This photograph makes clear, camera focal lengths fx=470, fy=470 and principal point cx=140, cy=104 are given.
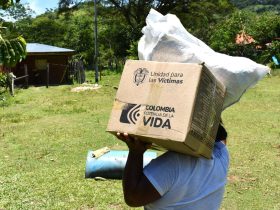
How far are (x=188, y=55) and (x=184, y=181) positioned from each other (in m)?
0.50

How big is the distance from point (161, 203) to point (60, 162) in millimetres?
5655

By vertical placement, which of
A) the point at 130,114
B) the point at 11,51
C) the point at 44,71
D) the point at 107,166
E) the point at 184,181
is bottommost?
the point at 44,71

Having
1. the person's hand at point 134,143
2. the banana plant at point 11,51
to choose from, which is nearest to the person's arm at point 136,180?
the person's hand at point 134,143

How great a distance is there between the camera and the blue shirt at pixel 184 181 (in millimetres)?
1805

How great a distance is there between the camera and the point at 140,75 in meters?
1.87

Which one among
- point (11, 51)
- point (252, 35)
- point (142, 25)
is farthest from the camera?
point (142, 25)

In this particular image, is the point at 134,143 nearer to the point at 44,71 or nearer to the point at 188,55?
the point at 188,55

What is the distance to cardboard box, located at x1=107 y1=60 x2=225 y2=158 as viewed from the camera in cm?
173

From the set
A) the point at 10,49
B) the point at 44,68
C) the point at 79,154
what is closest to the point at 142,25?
the point at 44,68

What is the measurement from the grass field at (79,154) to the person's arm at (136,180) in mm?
3599

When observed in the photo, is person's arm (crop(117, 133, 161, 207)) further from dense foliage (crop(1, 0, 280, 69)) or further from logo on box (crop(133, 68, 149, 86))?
dense foliage (crop(1, 0, 280, 69))

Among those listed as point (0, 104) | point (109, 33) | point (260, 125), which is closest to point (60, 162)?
point (260, 125)

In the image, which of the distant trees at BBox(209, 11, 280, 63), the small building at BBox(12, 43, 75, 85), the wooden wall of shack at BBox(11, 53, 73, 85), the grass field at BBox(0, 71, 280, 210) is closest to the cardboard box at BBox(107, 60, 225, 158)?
the grass field at BBox(0, 71, 280, 210)

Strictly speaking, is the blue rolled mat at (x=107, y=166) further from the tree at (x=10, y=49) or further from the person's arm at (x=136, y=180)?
the person's arm at (x=136, y=180)
